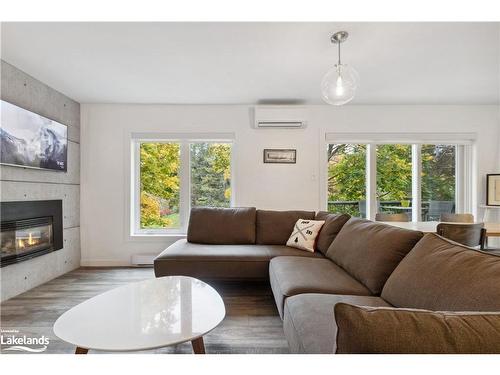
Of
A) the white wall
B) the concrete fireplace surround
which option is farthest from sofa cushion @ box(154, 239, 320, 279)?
the concrete fireplace surround

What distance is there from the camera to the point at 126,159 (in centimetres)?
358

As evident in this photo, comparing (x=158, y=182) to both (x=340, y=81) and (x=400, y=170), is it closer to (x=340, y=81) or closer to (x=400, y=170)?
(x=340, y=81)

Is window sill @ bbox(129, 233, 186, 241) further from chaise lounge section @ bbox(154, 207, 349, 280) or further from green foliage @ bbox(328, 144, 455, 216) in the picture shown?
green foliage @ bbox(328, 144, 455, 216)

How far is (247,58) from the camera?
2.32 m

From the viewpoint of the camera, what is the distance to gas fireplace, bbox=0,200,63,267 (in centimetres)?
234

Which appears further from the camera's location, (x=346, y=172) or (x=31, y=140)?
(x=346, y=172)

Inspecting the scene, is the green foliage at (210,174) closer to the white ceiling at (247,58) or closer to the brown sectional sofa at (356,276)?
the brown sectional sofa at (356,276)

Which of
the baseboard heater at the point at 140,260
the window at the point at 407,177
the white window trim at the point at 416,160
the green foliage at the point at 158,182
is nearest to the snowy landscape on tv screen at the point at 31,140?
the green foliage at the point at 158,182

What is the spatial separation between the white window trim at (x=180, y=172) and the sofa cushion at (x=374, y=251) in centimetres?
206

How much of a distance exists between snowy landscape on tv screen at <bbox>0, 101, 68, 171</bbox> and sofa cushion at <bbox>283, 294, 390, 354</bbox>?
9.28 ft

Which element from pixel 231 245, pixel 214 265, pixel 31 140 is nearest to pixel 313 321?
pixel 214 265

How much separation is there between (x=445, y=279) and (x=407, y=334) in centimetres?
76
